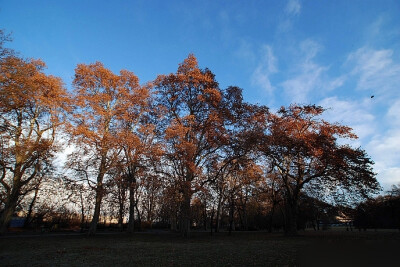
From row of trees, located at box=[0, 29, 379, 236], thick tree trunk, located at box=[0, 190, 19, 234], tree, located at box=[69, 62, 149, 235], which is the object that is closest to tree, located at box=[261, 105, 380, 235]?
row of trees, located at box=[0, 29, 379, 236]

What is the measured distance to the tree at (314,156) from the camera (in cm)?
2348

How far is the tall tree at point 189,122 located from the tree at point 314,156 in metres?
5.59

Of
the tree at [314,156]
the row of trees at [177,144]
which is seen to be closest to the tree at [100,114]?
the row of trees at [177,144]

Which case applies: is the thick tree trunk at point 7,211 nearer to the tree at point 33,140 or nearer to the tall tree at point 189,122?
the tree at point 33,140

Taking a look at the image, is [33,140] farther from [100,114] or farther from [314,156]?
[314,156]

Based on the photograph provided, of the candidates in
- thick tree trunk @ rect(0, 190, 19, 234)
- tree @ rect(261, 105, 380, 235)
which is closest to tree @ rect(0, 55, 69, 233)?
thick tree trunk @ rect(0, 190, 19, 234)

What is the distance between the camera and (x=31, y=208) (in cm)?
4125

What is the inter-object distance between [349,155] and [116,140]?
22.4 meters

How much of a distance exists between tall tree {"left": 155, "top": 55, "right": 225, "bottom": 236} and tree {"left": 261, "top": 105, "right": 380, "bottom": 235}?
18.3 ft

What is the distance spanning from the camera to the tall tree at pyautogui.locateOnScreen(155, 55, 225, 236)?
22203 mm

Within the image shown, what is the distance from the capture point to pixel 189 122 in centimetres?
2430

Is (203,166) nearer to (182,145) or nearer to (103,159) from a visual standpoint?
(182,145)

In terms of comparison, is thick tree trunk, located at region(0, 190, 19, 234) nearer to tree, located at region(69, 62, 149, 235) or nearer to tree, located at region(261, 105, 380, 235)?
tree, located at region(69, 62, 149, 235)

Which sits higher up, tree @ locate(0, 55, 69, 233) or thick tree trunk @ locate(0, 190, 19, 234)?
tree @ locate(0, 55, 69, 233)
